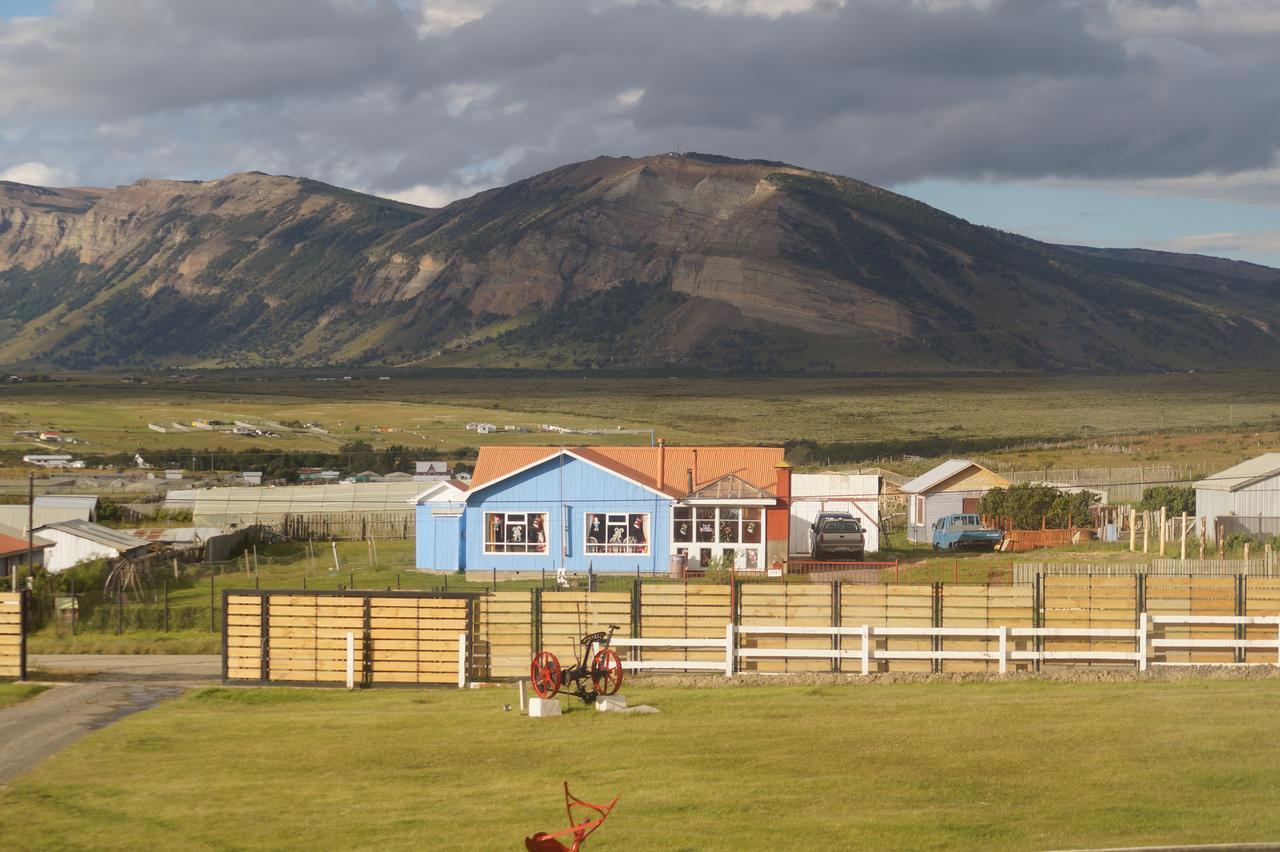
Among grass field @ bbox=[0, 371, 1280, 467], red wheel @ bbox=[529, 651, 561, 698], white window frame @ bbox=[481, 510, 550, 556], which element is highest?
grass field @ bbox=[0, 371, 1280, 467]

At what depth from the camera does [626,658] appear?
81.1 feet

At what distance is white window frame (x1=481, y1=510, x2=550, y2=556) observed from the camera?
45344 millimetres

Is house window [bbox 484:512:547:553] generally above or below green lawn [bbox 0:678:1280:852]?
above

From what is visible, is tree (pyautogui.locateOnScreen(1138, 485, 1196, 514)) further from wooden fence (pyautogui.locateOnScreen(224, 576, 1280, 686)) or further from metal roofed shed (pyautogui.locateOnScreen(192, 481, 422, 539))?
wooden fence (pyautogui.locateOnScreen(224, 576, 1280, 686))

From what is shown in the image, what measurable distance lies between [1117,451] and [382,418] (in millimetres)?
81777

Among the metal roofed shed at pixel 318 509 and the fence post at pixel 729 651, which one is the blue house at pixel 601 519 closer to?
the metal roofed shed at pixel 318 509

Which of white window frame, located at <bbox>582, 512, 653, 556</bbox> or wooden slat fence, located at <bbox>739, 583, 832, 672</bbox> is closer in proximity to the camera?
wooden slat fence, located at <bbox>739, 583, 832, 672</bbox>

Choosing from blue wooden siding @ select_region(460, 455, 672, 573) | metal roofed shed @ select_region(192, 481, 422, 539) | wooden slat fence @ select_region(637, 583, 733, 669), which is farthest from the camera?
metal roofed shed @ select_region(192, 481, 422, 539)

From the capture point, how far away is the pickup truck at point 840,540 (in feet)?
151

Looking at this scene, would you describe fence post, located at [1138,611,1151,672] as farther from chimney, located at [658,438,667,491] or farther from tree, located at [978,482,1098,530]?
tree, located at [978,482,1098,530]

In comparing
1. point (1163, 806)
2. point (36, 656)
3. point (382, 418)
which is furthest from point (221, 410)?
point (1163, 806)

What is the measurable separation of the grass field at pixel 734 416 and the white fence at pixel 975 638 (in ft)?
204

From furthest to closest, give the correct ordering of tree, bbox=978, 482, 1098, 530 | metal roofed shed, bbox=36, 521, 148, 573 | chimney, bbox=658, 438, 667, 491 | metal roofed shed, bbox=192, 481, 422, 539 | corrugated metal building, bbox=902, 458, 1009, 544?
metal roofed shed, bbox=192, 481, 422, 539 → corrugated metal building, bbox=902, 458, 1009, 544 → tree, bbox=978, 482, 1098, 530 → metal roofed shed, bbox=36, 521, 148, 573 → chimney, bbox=658, 438, 667, 491

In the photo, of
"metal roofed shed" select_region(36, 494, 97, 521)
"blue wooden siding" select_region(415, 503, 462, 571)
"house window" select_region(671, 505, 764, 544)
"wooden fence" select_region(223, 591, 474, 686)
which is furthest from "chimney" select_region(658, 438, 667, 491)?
"metal roofed shed" select_region(36, 494, 97, 521)
